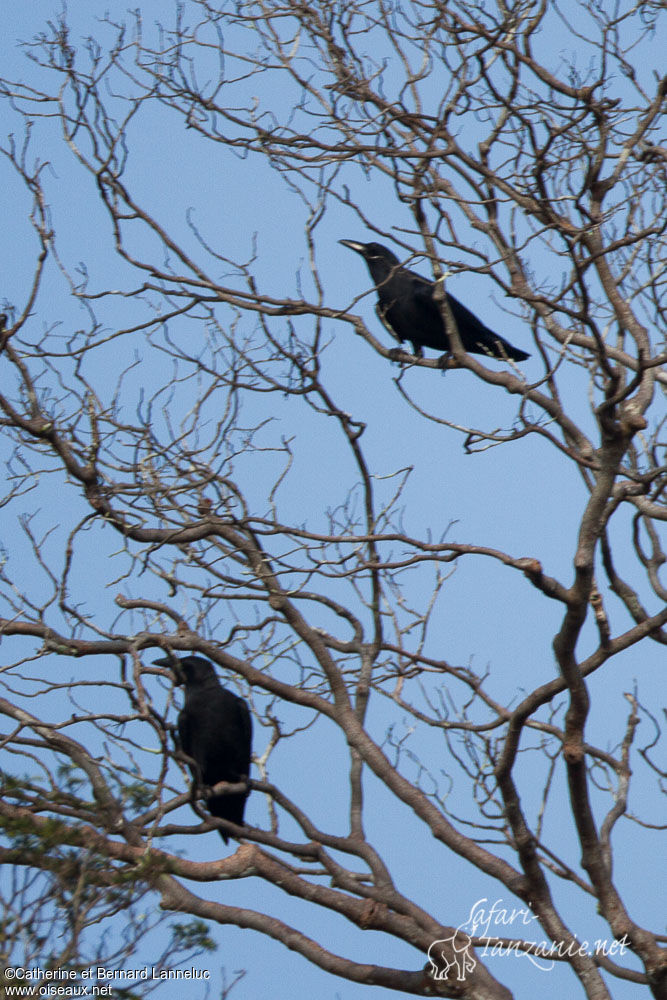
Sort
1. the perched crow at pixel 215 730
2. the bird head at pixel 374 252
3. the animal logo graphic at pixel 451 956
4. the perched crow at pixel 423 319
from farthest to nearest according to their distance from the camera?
the bird head at pixel 374 252 → the perched crow at pixel 423 319 → the perched crow at pixel 215 730 → the animal logo graphic at pixel 451 956

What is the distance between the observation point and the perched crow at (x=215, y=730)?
6.86 metres

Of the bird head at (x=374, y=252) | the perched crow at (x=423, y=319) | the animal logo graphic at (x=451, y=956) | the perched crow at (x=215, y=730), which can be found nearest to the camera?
the animal logo graphic at (x=451, y=956)

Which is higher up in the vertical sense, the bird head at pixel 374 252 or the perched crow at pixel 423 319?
the bird head at pixel 374 252

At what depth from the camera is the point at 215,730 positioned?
6836mm

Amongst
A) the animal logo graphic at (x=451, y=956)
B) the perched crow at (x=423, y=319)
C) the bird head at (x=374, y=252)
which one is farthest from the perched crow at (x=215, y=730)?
the bird head at (x=374, y=252)

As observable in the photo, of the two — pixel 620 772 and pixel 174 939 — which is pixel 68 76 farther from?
pixel 620 772

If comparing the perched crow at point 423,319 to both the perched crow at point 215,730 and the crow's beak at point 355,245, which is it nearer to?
the crow's beak at point 355,245

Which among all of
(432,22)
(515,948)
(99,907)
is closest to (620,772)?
(515,948)

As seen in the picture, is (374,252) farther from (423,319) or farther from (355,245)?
(423,319)

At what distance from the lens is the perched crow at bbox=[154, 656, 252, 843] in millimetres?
6855

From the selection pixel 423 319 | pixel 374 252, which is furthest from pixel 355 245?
pixel 423 319

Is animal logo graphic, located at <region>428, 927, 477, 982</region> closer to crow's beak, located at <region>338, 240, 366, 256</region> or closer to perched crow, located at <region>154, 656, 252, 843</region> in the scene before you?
perched crow, located at <region>154, 656, 252, 843</region>

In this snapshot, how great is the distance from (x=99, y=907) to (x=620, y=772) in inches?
135

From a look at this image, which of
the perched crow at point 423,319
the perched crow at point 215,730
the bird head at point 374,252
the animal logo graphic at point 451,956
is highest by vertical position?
the bird head at point 374,252
